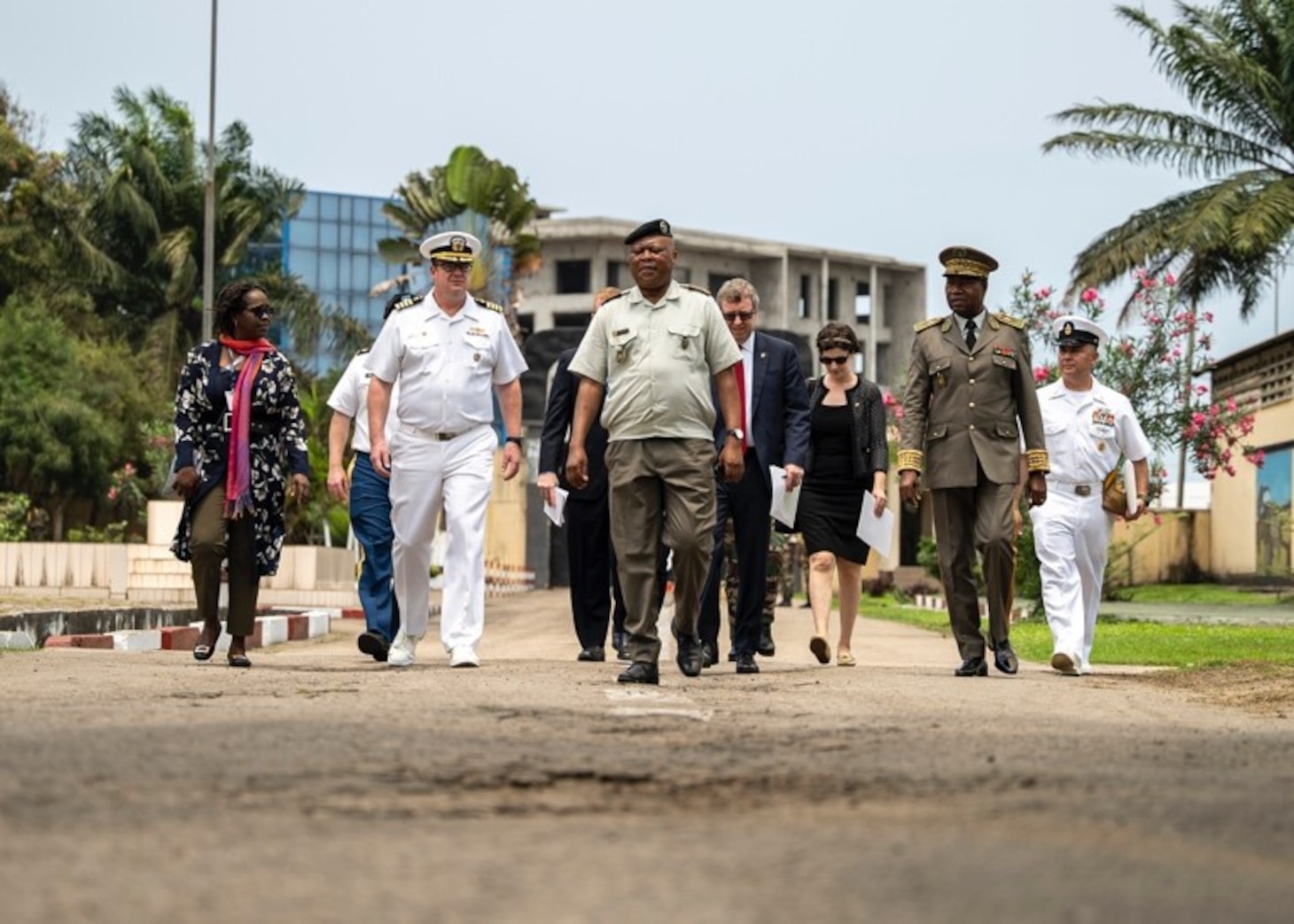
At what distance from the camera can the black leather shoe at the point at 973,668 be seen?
477 inches

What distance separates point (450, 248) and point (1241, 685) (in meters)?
4.39

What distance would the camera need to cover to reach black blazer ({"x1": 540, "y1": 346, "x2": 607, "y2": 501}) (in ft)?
39.9

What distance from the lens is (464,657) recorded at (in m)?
11.7

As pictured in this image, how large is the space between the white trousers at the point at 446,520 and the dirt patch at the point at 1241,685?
10.9 ft

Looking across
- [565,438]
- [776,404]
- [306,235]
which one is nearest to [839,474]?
[776,404]

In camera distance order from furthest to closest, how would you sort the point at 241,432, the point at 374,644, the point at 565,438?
the point at 374,644, the point at 565,438, the point at 241,432

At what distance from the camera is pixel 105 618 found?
1959 cm

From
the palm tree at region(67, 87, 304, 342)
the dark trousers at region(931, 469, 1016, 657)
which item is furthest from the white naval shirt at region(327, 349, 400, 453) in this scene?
the palm tree at region(67, 87, 304, 342)

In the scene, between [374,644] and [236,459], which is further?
[374,644]

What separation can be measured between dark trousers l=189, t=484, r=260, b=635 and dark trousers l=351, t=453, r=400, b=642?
2.90ft

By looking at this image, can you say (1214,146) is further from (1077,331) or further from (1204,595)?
(1077,331)

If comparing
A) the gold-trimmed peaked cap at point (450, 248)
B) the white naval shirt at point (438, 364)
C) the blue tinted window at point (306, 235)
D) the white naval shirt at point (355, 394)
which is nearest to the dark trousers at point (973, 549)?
the white naval shirt at point (438, 364)

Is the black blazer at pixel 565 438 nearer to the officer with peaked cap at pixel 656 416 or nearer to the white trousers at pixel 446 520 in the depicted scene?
the white trousers at pixel 446 520

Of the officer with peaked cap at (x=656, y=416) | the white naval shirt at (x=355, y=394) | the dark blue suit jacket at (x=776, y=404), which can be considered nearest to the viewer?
the officer with peaked cap at (x=656, y=416)
